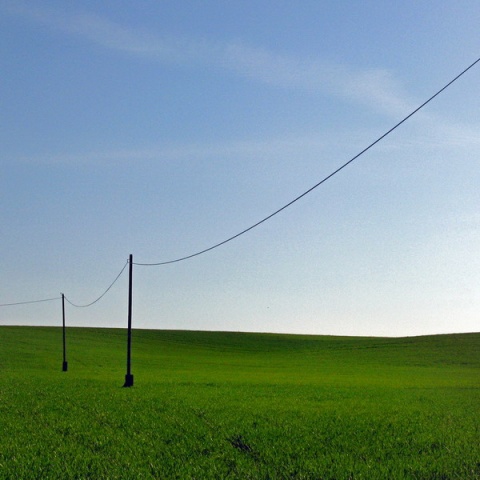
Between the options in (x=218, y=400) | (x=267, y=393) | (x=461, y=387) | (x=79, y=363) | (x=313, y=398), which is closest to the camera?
(x=218, y=400)

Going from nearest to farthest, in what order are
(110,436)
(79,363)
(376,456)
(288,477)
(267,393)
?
(288,477), (376,456), (110,436), (267,393), (79,363)

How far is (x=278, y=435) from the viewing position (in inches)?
704

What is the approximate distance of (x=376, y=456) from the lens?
15.1m

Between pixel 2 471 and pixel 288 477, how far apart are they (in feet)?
17.6

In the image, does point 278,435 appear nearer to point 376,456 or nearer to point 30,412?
point 376,456

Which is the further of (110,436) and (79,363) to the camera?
(79,363)

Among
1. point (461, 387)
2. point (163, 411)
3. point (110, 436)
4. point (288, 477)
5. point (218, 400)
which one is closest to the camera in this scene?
point (288, 477)

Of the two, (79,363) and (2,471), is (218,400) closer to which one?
(2,471)

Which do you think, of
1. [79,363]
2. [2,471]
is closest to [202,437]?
[2,471]

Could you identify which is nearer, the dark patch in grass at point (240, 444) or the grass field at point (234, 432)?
the grass field at point (234, 432)

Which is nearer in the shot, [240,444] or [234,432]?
[240,444]

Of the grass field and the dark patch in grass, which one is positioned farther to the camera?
the dark patch in grass

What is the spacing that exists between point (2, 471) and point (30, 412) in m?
10.8

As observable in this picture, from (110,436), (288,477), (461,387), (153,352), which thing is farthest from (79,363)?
(288,477)
